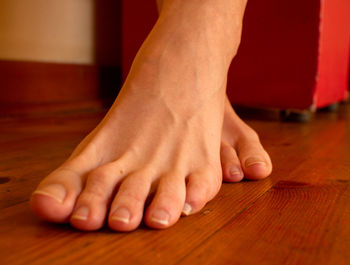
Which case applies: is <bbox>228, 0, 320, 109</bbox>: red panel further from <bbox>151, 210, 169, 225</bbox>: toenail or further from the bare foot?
<bbox>151, 210, 169, 225</bbox>: toenail

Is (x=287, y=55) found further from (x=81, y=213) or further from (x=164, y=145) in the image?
(x=81, y=213)

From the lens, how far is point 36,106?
159 cm

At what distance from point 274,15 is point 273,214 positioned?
1218 mm

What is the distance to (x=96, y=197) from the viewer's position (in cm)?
46

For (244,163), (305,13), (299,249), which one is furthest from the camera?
(305,13)

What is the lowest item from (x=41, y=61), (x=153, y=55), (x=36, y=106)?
(x=36, y=106)

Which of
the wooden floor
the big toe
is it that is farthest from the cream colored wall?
the big toe

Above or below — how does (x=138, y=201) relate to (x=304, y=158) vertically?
above

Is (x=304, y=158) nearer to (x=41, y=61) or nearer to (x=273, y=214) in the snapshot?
(x=273, y=214)

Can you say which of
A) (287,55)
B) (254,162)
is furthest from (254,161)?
(287,55)

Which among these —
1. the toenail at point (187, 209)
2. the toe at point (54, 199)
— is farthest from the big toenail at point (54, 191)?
the toenail at point (187, 209)

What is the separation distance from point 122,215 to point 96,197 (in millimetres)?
→ 40

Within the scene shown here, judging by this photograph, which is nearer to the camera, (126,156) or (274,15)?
(126,156)

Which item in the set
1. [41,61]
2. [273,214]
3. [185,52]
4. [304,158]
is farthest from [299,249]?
[41,61]
